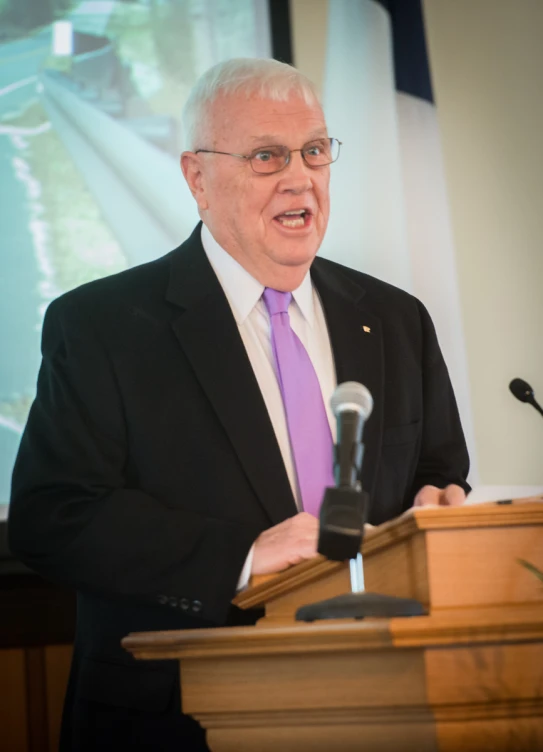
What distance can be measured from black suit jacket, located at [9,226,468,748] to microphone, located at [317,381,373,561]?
585 millimetres

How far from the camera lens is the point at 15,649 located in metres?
3.27

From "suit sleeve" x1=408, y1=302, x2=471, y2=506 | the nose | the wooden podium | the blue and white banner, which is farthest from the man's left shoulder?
the wooden podium

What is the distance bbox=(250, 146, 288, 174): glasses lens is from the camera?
2387 millimetres

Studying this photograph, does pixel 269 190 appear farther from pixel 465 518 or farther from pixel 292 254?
pixel 465 518

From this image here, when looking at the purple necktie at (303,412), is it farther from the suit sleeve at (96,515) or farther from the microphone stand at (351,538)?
the microphone stand at (351,538)

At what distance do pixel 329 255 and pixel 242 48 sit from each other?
0.64 m

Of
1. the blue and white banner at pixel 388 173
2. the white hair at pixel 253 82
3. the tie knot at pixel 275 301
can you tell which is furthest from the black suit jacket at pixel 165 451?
the blue and white banner at pixel 388 173

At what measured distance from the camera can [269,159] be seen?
7.86 feet

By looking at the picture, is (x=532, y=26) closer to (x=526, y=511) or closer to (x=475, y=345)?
(x=475, y=345)

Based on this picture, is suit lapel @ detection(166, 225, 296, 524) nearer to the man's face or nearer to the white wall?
the man's face

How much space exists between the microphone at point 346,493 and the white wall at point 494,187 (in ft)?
6.18

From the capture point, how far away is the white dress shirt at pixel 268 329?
2.31 meters

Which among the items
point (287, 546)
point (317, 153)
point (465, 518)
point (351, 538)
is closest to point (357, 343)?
point (317, 153)

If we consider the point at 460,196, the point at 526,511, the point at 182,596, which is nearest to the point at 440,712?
the point at 526,511
